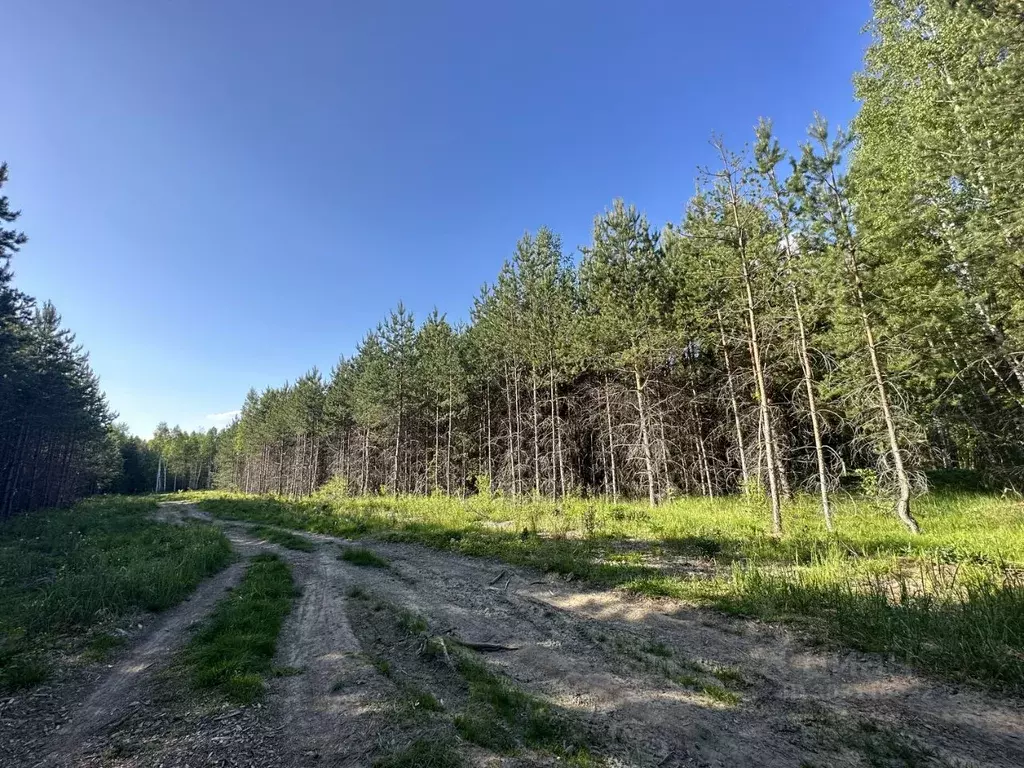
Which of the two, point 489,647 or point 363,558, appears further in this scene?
point 363,558

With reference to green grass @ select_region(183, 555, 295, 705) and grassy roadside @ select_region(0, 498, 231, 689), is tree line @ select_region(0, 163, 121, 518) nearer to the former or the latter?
grassy roadside @ select_region(0, 498, 231, 689)

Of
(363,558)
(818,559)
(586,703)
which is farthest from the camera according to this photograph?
(363,558)

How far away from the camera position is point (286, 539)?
58.3ft

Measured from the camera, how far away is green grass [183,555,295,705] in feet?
17.8

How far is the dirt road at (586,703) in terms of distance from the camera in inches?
156

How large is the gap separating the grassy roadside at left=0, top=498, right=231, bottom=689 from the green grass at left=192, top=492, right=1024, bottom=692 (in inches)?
258

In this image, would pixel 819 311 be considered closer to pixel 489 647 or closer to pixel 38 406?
pixel 489 647

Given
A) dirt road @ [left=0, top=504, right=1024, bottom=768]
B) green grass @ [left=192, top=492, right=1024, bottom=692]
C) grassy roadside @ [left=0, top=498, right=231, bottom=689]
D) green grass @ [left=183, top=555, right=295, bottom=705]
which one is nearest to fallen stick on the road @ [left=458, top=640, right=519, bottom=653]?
dirt road @ [left=0, top=504, right=1024, bottom=768]

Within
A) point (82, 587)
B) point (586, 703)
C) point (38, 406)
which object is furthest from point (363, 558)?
point (38, 406)

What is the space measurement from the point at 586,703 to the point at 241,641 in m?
5.38

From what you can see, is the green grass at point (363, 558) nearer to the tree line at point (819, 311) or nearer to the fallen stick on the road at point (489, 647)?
the fallen stick on the road at point (489, 647)

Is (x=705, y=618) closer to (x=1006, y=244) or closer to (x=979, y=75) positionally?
(x=1006, y=244)

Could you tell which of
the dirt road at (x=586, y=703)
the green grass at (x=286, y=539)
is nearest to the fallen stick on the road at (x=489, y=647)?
the dirt road at (x=586, y=703)

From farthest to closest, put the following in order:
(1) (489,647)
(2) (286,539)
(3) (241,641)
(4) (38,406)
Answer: (4) (38,406), (2) (286,539), (3) (241,641), (1) (489,647)
